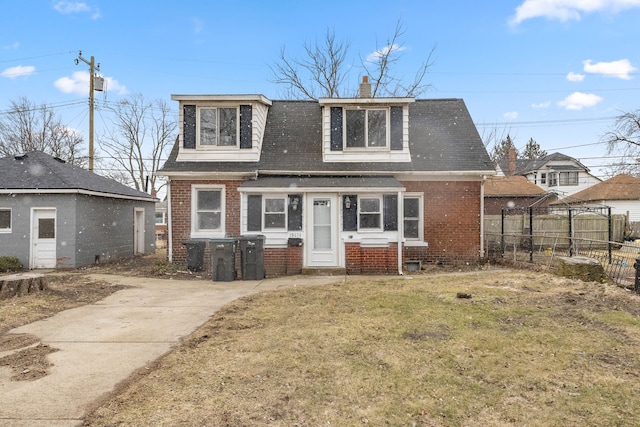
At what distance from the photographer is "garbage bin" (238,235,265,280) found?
444 inches

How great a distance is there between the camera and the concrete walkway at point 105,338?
11.9ft

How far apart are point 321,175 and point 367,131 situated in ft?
7.21

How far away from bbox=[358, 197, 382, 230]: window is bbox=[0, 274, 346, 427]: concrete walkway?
227cm

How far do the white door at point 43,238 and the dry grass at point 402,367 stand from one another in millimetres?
10077

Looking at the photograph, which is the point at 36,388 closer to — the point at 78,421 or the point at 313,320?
the point at 78,421

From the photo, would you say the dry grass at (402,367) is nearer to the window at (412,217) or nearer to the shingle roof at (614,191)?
the window at (412,217)

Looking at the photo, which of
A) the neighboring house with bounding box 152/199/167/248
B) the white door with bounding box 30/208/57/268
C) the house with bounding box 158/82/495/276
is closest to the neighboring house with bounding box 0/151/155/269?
the white door with bounding box 30/208/57/268

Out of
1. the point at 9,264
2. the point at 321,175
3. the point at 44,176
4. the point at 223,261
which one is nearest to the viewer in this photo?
the point at 223,261

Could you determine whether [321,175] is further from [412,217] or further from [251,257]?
[251,257]

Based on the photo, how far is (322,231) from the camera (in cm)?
1242

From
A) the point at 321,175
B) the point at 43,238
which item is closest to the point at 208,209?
the point at 321,175

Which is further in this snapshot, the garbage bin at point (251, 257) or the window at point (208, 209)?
the window at point (208, 209)

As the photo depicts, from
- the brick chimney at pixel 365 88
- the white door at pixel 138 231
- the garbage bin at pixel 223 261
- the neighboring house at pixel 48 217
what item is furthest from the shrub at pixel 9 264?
the brick chimney at pixel 365 88

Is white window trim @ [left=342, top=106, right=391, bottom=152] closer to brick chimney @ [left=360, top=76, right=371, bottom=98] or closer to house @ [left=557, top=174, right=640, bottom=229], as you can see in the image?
brick chimney @ [left=360, top=76, right=371, bottom=98]
